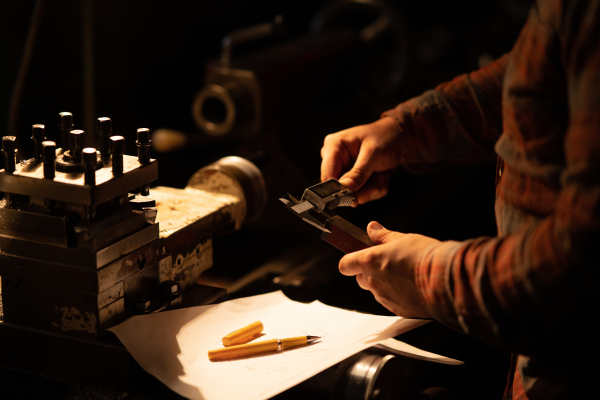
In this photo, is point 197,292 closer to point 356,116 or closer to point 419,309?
point 419,309

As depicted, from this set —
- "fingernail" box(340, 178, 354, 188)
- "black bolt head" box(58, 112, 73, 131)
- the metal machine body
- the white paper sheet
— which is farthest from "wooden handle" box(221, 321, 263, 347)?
"black bolt head" box(58, 112, 73, 131)

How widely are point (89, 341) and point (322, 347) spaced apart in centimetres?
32

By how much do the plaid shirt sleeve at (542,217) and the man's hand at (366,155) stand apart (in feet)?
1.26

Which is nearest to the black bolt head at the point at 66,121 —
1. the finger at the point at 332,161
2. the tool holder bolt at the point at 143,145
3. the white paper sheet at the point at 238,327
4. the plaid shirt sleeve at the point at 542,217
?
the tool holder bolt at the point at 143,145

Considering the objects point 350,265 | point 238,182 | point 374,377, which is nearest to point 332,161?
point 238,182

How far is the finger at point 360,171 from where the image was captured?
1021mm

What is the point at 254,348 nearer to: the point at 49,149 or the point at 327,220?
the point at 327,220

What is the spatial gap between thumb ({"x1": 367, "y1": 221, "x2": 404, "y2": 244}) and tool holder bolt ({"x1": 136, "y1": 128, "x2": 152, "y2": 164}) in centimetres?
33

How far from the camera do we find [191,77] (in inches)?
111

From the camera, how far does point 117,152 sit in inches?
31.3

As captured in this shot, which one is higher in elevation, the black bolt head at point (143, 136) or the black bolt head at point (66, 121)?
the black bolt head at point (66, 121)

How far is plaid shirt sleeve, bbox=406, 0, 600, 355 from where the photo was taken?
54 centimetres

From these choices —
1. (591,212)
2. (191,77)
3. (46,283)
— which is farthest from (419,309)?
(191,77)

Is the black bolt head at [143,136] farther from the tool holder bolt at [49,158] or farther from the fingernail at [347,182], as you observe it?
the fingernail at [347,182]
